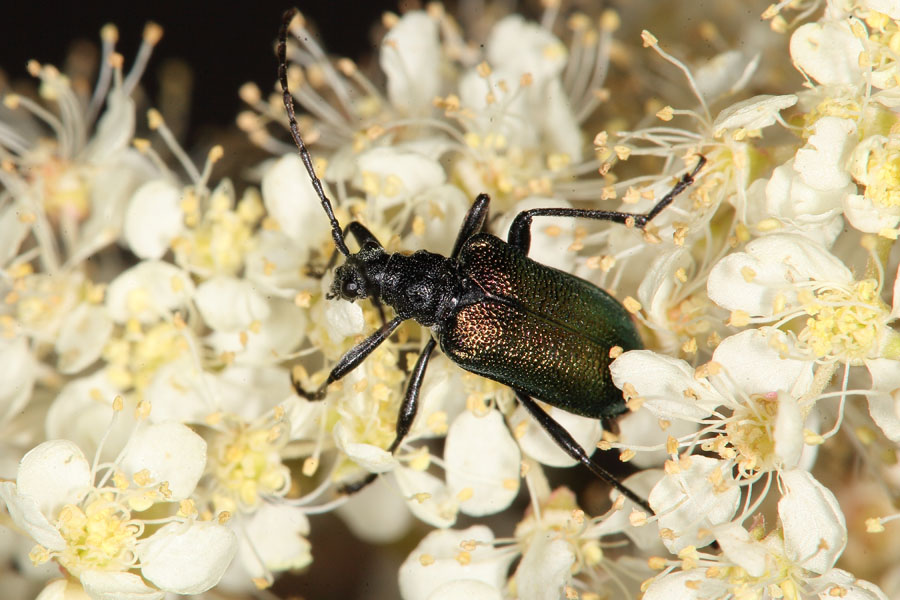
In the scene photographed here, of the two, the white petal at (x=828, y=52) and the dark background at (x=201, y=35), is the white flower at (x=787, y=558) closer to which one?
the white petal at (x=828, y=52)

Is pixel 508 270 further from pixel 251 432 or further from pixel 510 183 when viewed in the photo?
pixel 251 432

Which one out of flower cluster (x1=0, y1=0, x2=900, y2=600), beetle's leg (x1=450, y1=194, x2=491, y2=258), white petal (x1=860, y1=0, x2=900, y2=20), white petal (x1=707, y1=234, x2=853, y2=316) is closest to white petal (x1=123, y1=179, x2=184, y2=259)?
flower cluster (x1=0, y1=0, x2=900, y2=600)

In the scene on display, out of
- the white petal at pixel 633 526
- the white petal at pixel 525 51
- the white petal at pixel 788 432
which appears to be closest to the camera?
the white petal at pixel 788 432

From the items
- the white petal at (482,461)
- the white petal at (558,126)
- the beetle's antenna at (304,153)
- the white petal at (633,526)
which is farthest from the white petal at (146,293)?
the white petal at (633,526)

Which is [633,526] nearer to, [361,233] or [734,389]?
[734,389]

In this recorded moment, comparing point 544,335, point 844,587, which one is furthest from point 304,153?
point 844,587

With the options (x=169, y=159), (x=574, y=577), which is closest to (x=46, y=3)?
(x=169, y=159)

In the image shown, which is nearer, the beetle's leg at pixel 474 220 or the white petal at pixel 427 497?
the white petal at pixel 427 497
